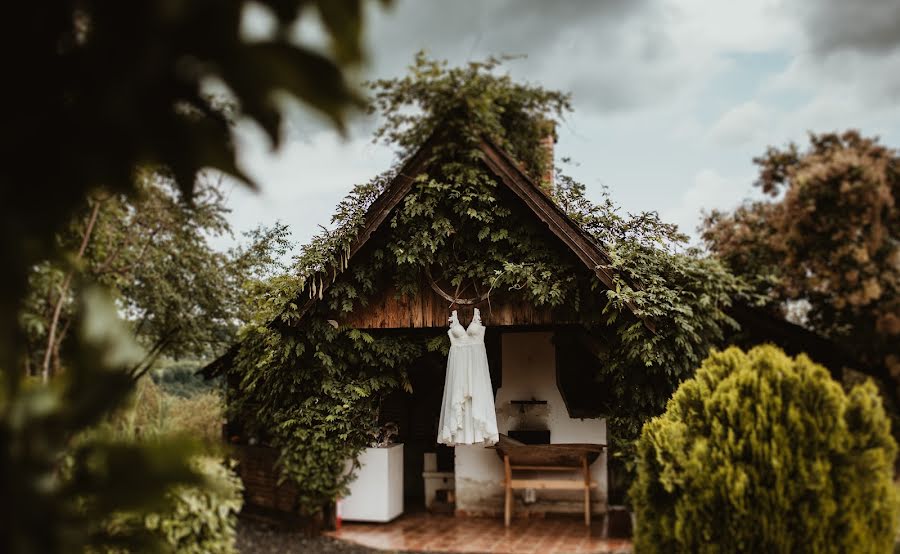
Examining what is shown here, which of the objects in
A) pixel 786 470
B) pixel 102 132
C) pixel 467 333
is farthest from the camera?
pixel 467 333

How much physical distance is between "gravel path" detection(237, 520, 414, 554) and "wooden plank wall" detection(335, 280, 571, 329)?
2.60m

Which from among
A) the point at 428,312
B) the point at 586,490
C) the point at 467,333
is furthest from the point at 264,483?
the point at 586,490

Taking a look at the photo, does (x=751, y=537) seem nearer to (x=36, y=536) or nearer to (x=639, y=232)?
(x=36, y=536)

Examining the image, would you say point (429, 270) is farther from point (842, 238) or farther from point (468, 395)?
point (842, 238)

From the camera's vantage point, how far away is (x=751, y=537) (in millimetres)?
3975

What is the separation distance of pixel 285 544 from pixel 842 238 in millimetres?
7761

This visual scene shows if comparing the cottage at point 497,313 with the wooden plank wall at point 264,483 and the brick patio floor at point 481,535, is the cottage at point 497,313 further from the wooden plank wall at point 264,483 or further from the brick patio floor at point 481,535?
the brick patio floor at point 481,535

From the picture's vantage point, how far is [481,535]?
8.06 metres

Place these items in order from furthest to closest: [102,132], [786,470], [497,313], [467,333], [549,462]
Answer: [549,462]
[497,313]
[467,333]
[786,470]
[102,132]

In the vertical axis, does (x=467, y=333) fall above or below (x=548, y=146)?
below

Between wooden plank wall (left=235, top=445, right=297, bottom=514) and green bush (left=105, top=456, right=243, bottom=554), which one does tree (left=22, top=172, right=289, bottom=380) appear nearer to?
wooden plank wall (left=235, top=445, right=297, bottom=514)

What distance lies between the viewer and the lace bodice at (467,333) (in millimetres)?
7770

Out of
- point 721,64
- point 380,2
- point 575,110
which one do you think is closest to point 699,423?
point 380,2

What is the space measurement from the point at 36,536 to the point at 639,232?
777 centimetres
